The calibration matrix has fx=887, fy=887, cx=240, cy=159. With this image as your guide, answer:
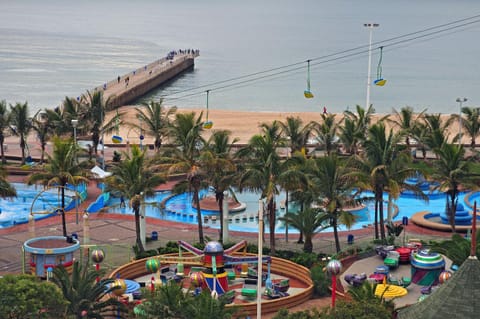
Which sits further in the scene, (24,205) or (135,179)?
(24,205)

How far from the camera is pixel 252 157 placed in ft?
126

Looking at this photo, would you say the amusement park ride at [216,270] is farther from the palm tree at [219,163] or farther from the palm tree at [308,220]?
the palm tree at [219,163]

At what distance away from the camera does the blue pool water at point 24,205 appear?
48.3m

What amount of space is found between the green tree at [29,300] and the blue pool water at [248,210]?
65.4 ft

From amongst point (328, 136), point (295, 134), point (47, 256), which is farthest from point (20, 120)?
point (47, 256)

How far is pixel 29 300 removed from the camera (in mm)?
25641

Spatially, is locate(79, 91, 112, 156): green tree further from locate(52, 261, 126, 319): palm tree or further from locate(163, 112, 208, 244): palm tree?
locate(52, 261, 126, 319): palm tree

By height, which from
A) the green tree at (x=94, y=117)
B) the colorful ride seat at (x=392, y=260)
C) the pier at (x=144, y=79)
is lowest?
the colorful ride seat at (x=392, y=260)

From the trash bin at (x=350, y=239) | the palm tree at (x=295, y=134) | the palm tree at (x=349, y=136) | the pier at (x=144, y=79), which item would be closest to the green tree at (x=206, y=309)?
the trash bin at (x=350, y=239)

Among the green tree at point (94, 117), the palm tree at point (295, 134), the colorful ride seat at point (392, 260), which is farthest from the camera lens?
the green tree at point (94, 117)

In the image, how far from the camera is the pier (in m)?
100

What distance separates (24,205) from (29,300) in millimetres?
27805

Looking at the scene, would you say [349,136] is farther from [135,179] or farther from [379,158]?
[135,179]

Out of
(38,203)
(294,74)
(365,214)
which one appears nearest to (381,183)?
(365,214)
